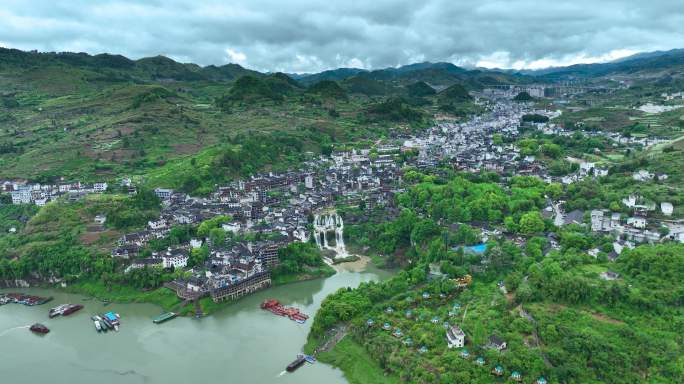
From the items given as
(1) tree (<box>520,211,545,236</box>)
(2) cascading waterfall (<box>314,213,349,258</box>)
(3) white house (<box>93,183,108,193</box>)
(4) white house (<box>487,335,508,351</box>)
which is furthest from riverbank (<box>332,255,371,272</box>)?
(3) white house (<box>93,183,108,193</box>)

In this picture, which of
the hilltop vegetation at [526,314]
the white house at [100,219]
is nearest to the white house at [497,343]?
the hilltop vegetation at [526,314]

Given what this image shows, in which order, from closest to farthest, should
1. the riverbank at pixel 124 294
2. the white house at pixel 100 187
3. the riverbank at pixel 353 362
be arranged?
the riverbank at pixel 353 362 → the riverbank at pixel 124 294 → the white house at pixel 100 187

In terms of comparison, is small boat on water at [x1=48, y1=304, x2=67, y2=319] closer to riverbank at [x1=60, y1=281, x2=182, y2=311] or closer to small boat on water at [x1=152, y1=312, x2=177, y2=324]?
riverbank at [x1=60, y1=281, x2=182, y2=311]

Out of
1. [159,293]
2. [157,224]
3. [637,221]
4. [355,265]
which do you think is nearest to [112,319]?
[159,293]

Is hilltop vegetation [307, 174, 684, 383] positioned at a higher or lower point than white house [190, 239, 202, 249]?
lower

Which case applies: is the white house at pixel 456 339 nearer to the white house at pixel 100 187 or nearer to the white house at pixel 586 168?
the white house at pixel 586 168

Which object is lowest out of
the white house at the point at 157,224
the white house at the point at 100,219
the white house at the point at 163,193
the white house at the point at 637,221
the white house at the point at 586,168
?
the white house at the point at 637,221

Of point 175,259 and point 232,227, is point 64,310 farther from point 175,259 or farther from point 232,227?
point 232,227
